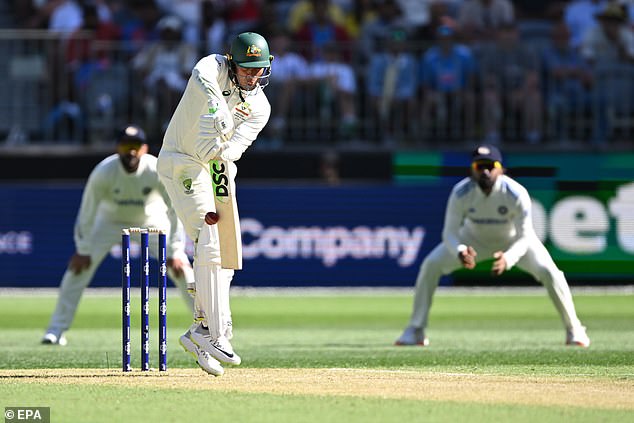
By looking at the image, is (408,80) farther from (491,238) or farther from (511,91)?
(491,238)

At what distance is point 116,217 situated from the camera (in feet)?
43.7

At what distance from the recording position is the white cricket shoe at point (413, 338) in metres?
12.4

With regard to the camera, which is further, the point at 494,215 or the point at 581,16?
the point at 581,16

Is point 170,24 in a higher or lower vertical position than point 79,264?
higher

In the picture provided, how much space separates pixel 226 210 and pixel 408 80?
11.8m

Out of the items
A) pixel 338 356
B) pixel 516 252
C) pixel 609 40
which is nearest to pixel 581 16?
pixel 609 40

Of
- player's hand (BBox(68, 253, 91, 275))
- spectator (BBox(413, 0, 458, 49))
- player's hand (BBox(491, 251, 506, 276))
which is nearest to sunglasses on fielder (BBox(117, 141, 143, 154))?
player's hand (BBox(68, 253, 91, 275))

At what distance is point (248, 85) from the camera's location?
28.5ft

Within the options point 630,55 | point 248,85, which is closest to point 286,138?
point 630,55

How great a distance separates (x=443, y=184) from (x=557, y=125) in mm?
2037

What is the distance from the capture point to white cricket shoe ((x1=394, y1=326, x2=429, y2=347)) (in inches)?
490

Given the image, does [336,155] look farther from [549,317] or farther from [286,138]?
[549,317]

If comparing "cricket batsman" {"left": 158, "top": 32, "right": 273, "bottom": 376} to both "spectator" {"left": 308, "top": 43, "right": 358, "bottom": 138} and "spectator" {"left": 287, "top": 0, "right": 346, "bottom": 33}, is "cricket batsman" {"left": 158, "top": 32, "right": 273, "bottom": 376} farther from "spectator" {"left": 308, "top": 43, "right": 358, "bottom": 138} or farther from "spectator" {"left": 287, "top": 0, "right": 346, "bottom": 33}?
"spectator" {"left": 287, "top": 0, "right": 346, "bottom": 33}

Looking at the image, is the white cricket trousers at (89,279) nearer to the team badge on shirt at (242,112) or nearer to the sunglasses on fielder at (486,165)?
the sunglasses on fielder at (486,165)
